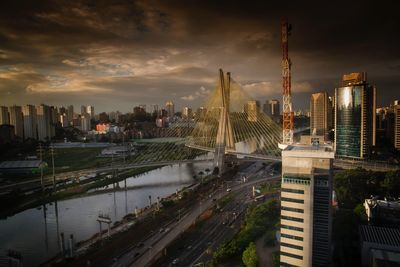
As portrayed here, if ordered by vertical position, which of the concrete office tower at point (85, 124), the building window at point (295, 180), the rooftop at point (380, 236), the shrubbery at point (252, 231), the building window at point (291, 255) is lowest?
the shrubbery at point (252, 231)

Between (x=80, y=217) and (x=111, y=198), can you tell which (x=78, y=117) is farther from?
(x=80, y=217)

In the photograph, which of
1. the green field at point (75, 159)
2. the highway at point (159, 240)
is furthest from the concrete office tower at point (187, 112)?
the highway at point (159, 240)

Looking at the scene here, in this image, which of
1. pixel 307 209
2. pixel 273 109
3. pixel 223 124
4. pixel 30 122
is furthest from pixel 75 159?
pixel 273 109

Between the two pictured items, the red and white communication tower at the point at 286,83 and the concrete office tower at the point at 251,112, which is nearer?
the red and white communication tower at the point at 286,83

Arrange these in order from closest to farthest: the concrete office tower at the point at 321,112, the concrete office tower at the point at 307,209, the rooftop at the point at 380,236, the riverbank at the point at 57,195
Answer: the concrete office tower at the point at 307,209, the rooftop at the point at 380,236, the riverbank at the point at 57,195, the concrete office tower at the point at 321,112

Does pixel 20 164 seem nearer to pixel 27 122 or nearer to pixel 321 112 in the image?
pixel 27 122

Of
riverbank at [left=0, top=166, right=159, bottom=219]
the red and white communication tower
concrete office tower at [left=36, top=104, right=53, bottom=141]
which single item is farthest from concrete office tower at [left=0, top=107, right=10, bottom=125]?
the red and white communication tower

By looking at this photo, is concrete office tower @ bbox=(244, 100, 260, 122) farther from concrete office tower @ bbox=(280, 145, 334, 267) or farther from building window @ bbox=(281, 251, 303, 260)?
building window @ bbox=(281, 251, 303, 260)

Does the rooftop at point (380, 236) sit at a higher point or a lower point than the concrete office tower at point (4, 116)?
lower

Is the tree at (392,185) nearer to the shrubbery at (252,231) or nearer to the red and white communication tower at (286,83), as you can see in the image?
the shrubbery at (252,231)
